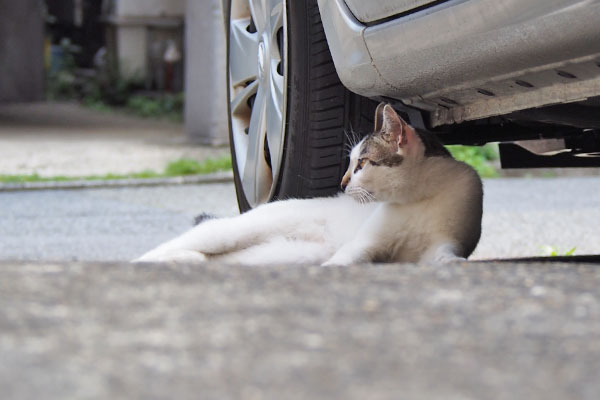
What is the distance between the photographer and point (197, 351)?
46.3 inches

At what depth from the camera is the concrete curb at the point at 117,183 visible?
226 inches

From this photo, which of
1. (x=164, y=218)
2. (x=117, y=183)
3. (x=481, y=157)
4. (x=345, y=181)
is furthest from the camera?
(x=481, y=157)

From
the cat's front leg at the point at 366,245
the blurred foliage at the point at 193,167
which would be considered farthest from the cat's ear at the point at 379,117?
the blurred foliage at the point at 193,167

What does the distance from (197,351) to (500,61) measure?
1.16 meters

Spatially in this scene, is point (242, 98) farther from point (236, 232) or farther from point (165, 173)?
point (165, 173)

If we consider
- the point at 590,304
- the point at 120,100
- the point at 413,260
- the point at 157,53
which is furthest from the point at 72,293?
the point at 157,53

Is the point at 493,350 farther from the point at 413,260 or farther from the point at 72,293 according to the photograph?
the point at 413,260

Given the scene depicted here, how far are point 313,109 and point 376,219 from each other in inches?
15.7

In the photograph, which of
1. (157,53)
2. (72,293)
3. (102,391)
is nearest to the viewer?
(102,391)

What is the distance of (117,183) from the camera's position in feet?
19.5

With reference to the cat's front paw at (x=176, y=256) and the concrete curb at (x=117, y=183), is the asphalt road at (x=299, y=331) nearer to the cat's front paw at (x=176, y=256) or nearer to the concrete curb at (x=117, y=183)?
the cat's front paw at (x=176, y=256)

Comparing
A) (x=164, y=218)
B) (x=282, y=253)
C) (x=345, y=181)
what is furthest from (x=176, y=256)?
(x=164, y=218)

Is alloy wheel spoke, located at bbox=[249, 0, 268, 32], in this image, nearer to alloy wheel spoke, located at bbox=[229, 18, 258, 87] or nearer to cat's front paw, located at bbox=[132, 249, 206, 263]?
alloy wheel spoke, located at bbox=[229, 18, 258, 87]

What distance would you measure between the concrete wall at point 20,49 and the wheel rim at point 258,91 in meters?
12.4
